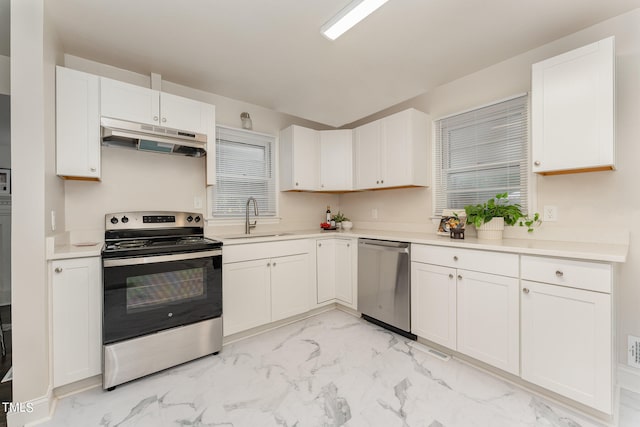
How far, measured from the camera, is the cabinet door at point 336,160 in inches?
143

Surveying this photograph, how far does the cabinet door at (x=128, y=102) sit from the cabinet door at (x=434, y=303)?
2632 millimetres

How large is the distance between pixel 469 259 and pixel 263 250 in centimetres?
180

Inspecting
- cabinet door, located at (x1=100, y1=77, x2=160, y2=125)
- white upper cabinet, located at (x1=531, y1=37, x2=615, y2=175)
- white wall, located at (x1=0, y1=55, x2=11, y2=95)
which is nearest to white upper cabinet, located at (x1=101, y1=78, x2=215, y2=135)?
cabinet door, located at (x1=100, y1=77, x2=160, y2=125)

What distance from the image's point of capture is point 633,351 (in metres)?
1.84

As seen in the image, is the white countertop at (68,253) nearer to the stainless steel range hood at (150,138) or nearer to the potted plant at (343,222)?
the stainless steel range hood at (150,138)

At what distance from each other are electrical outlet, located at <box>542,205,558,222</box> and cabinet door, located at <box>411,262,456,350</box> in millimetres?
878

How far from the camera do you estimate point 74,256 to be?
69.4 inches

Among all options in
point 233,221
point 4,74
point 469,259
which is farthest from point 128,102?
point 469,259

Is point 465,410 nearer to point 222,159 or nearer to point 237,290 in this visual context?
point 237,290

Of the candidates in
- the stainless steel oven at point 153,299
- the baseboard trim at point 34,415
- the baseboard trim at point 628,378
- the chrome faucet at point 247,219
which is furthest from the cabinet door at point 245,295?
the baseboard trim at point 628,378

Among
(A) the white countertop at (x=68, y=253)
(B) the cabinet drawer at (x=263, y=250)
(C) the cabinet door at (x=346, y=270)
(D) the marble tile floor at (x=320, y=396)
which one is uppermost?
(A) the white countertop at (x=68, y=253)

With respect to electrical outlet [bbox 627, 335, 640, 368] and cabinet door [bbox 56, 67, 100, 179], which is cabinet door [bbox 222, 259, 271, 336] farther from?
electrical outlet [bbox 627, 335, 640, 368]

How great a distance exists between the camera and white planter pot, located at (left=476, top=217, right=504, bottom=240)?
2295 mm

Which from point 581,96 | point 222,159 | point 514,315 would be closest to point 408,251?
point 514,315
